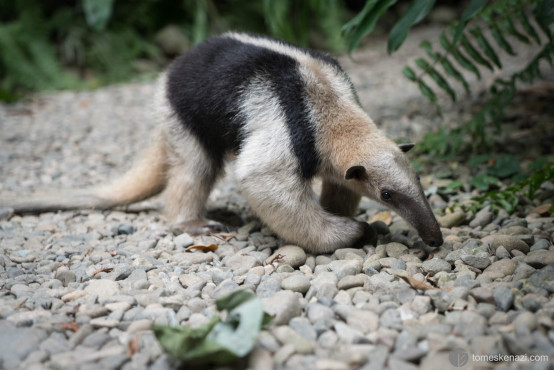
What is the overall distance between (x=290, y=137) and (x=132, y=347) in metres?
2.13

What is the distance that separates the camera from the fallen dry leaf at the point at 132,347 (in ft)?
9.48

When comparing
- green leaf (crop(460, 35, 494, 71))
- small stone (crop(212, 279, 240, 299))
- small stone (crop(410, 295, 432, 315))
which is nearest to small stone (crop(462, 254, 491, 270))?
small stone (crop(410, 295, 432, 315))

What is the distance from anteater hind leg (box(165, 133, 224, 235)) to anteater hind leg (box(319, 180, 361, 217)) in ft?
3.64

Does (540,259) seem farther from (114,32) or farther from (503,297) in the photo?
(114,32)

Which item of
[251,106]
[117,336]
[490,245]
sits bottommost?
[117,336]

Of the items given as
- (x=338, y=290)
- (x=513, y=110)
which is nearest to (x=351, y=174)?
(x=338, y=290)

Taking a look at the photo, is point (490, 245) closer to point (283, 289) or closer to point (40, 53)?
point (283, 289)

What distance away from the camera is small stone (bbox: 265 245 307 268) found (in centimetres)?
419

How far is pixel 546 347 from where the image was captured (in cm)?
271

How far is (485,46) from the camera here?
5.92m

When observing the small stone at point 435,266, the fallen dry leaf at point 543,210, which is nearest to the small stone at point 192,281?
the small stone at point 435,266

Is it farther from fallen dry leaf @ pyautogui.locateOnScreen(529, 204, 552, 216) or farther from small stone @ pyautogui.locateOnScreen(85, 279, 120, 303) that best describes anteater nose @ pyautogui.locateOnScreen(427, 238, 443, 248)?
small stone @ pyautogui.locateOnScreen(85, 279, 120, 303)

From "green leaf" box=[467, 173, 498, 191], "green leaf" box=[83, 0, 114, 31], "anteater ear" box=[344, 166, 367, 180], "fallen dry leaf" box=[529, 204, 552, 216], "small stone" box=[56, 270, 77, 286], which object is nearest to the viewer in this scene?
"small stone" box=[56, 270, 77, 286]

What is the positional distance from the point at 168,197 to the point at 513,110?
5.02 m
